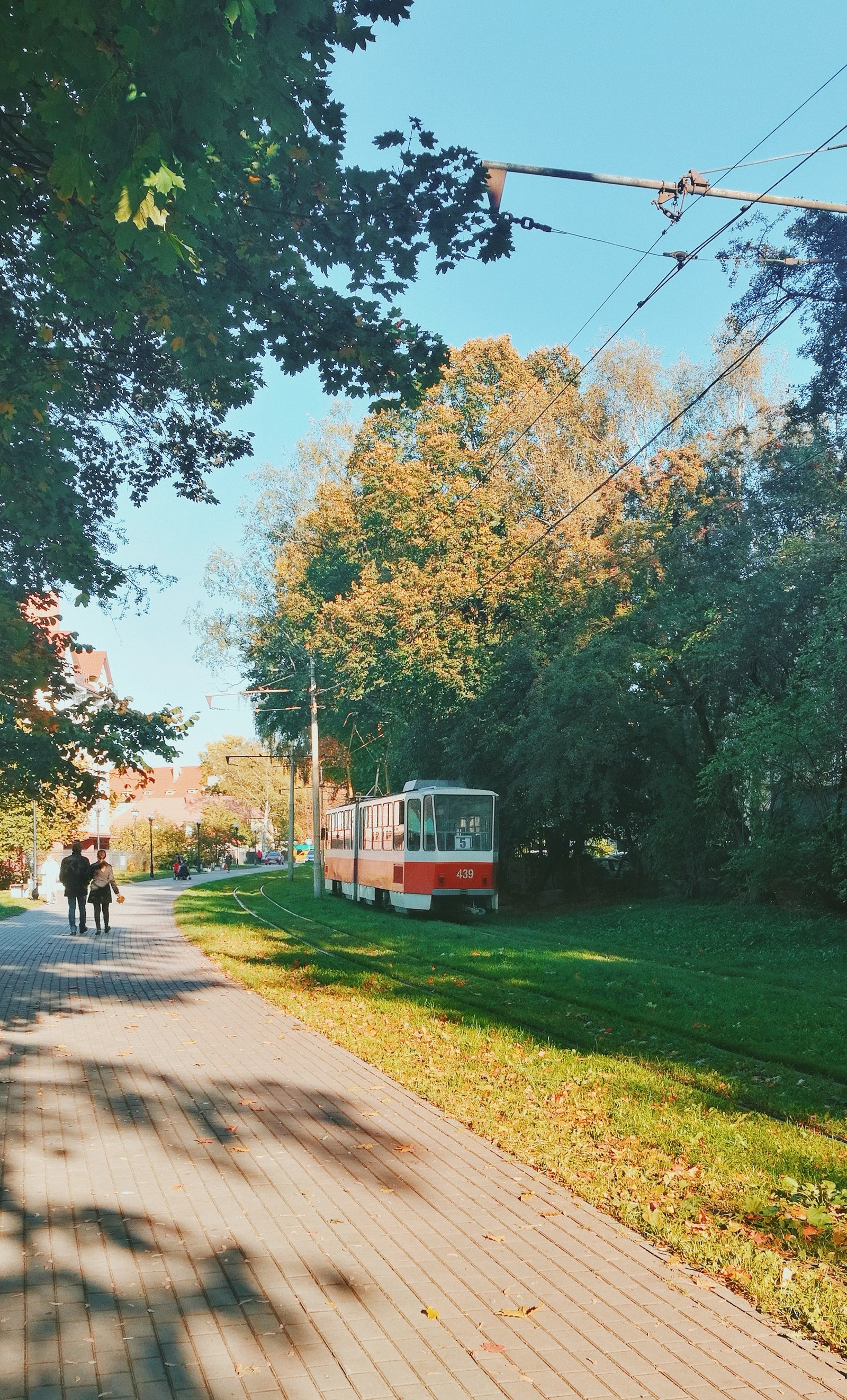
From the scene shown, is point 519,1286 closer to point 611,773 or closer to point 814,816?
point 814,816

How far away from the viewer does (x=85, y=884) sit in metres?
23.8

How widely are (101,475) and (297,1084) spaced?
8332 mm

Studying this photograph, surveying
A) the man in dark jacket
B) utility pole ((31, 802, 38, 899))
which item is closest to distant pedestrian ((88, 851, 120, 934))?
the man in dark jacket

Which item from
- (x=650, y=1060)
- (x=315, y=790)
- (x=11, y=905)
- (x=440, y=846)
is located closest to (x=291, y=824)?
(x=315, y=790)

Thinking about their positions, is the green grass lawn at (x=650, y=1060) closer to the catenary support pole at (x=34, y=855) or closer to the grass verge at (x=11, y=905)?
the grass verge at (x=11, y=905)

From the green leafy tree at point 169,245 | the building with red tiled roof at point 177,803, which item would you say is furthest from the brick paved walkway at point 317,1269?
the building with red tiled roof at point 177,803

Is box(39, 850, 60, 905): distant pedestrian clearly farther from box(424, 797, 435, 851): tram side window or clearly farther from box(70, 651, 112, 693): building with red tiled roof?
box(70, 651, 112, 693): building with red tiled roof

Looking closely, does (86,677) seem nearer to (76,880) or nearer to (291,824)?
(76,880)

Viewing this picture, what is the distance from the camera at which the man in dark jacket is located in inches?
930

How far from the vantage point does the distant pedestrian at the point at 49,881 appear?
123 feet

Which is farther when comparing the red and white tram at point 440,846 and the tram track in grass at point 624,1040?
the red and white tram at point 440,846

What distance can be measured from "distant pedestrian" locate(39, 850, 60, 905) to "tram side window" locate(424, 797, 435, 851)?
13.5m

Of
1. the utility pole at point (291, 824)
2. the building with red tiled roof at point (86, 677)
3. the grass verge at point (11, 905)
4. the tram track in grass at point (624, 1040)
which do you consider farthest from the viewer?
the utility pole at point (291, 824)

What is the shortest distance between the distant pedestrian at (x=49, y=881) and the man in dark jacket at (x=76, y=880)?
13.0 metres
